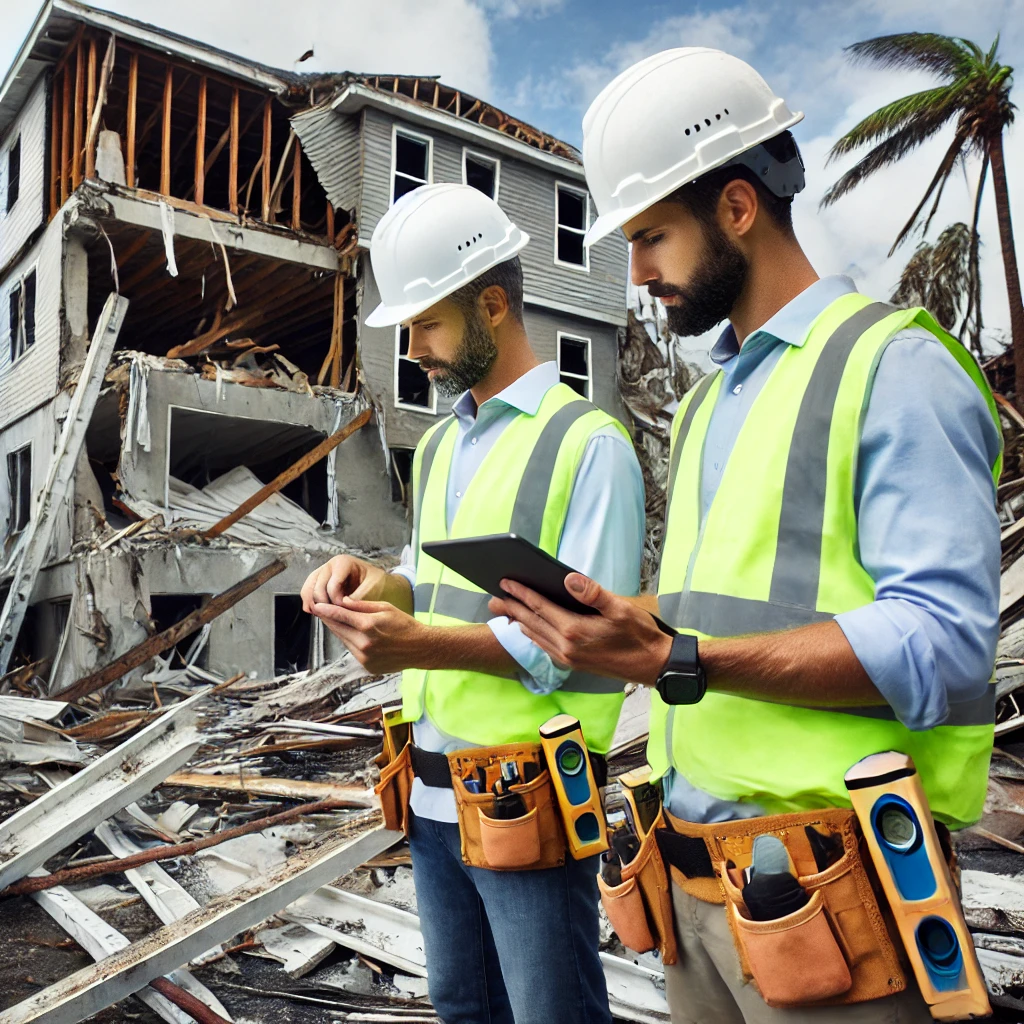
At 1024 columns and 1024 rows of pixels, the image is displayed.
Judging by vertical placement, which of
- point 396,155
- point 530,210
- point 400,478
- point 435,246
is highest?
point 396,155

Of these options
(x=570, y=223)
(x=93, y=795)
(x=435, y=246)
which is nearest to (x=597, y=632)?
(x=435, y=246)

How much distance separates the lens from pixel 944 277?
60.7 feet

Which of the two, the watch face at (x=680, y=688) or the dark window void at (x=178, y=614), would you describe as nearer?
the watch face at (x=680, y=688)

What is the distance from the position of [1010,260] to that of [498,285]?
59.6 feet

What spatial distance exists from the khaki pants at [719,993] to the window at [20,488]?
17576 millimetres

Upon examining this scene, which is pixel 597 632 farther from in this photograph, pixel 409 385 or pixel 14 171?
pixel 14 171

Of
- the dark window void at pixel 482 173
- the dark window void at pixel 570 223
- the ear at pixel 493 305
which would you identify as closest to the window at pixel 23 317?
the dark window void at pixel 482 173

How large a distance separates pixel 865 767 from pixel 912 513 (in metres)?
0.38

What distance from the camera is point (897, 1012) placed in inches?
53.2

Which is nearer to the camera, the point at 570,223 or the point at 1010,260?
the point at 1010,260

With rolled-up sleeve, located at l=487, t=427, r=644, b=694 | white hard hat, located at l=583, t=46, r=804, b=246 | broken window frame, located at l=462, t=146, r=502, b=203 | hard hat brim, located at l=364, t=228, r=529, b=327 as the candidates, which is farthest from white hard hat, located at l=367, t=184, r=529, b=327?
broken window frame, located at l=462, t=146, r=502, b=203

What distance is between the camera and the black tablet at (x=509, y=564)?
1352 mm

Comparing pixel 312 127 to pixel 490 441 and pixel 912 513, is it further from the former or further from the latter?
pixel 912 513

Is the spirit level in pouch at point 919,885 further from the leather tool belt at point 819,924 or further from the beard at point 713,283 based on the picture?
the beard at point 713,283
